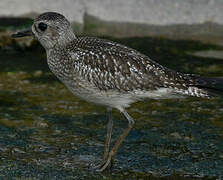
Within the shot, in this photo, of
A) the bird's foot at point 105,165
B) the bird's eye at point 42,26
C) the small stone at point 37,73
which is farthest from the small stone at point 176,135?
the small stone at point 37,73

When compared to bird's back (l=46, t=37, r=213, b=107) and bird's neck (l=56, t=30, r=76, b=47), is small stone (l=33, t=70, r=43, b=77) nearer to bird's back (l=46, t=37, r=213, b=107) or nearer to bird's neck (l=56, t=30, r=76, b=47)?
bird's neck (l=56, t=30, r=76, b=47)

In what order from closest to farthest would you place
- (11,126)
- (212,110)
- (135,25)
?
(11,126) < (212,110) < (135,25)

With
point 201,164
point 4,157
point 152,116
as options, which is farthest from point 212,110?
point 4,157

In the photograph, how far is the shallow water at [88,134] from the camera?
6711mm

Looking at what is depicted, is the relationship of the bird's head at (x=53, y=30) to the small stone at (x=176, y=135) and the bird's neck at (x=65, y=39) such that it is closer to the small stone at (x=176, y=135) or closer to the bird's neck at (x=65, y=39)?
the bird's neck at (x=65, y=39)

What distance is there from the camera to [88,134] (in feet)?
25.2

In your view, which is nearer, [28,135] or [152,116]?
[28,135]

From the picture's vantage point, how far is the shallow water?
22.0 feet

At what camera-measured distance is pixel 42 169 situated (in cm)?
664

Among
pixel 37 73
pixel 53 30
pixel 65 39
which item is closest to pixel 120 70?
pixel 65 39

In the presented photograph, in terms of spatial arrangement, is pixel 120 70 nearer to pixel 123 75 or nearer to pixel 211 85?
pixel 123 75

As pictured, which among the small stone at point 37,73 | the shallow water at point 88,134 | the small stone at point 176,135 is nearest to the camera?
the shallow water at point 88,134

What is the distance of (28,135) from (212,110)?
267 centimetres

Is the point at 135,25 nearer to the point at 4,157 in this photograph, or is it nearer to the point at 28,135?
the point at 28,135
